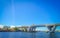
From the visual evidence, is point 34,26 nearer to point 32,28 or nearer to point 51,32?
point 32,28

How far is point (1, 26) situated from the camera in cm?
593

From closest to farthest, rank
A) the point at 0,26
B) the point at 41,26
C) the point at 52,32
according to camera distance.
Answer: the point at 0,26 → the point at 41,26 → the point at 52,32

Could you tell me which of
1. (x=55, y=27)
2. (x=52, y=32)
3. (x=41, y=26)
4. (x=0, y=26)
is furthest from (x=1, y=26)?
(x=52, y=32)

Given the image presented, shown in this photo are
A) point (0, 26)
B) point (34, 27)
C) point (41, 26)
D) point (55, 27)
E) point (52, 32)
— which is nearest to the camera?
point (0, 26)

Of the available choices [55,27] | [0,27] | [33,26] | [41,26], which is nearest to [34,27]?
[33,26]

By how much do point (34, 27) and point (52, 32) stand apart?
277 cm

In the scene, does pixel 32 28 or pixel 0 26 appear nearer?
pixel 0 26

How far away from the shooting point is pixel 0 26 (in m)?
5.93

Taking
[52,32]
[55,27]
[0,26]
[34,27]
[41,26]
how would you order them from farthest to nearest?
[52,32] → [55,27] → [34,27] → [41,26] → [0,26]

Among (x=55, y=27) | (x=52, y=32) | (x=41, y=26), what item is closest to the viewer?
(x=41, y=26)

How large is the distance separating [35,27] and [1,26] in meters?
2.69

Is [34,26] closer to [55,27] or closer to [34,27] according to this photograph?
[34,27]

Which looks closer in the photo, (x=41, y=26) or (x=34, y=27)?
(x=41, y=26)

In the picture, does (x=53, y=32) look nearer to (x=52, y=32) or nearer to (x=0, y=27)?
(x=52, y=32)
